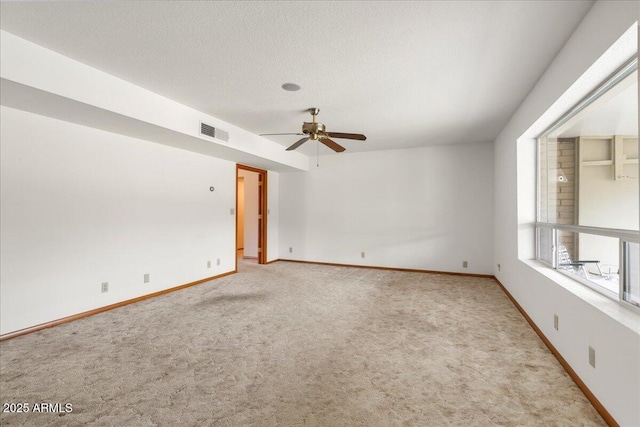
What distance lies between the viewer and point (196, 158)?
16.4ft

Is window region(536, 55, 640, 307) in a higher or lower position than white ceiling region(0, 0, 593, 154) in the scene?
lower

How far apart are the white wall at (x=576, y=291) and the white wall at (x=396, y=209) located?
155 centimetres

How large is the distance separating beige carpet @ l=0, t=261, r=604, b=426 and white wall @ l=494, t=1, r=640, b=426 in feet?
0.69

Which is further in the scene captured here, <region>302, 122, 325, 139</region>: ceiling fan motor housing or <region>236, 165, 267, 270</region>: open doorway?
<region>236, 165, 267, 270</region>: open doorway

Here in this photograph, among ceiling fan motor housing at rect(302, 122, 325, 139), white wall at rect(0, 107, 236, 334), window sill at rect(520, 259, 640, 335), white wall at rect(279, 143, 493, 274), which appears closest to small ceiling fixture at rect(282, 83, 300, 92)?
ceiling fan motor housing at rect(302, 122, 325, 139)

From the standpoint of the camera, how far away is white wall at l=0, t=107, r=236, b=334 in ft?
9.51

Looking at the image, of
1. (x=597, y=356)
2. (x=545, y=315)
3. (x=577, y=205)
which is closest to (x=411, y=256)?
(x=545, y=315)

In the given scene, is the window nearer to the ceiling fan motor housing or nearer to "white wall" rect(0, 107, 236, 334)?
the ceiling fan motor housing

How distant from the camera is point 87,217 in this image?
11.5 ft

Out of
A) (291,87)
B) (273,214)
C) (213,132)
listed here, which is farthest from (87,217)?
(273,214)

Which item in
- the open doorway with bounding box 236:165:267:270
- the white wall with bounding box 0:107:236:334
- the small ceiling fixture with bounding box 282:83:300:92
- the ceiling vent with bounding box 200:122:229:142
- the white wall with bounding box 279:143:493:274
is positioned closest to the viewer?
the white wall with bounding box 0:107:236:334

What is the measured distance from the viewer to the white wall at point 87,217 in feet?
9.51

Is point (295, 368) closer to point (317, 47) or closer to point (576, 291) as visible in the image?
point (576, 291)

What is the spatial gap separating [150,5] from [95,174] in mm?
2471
